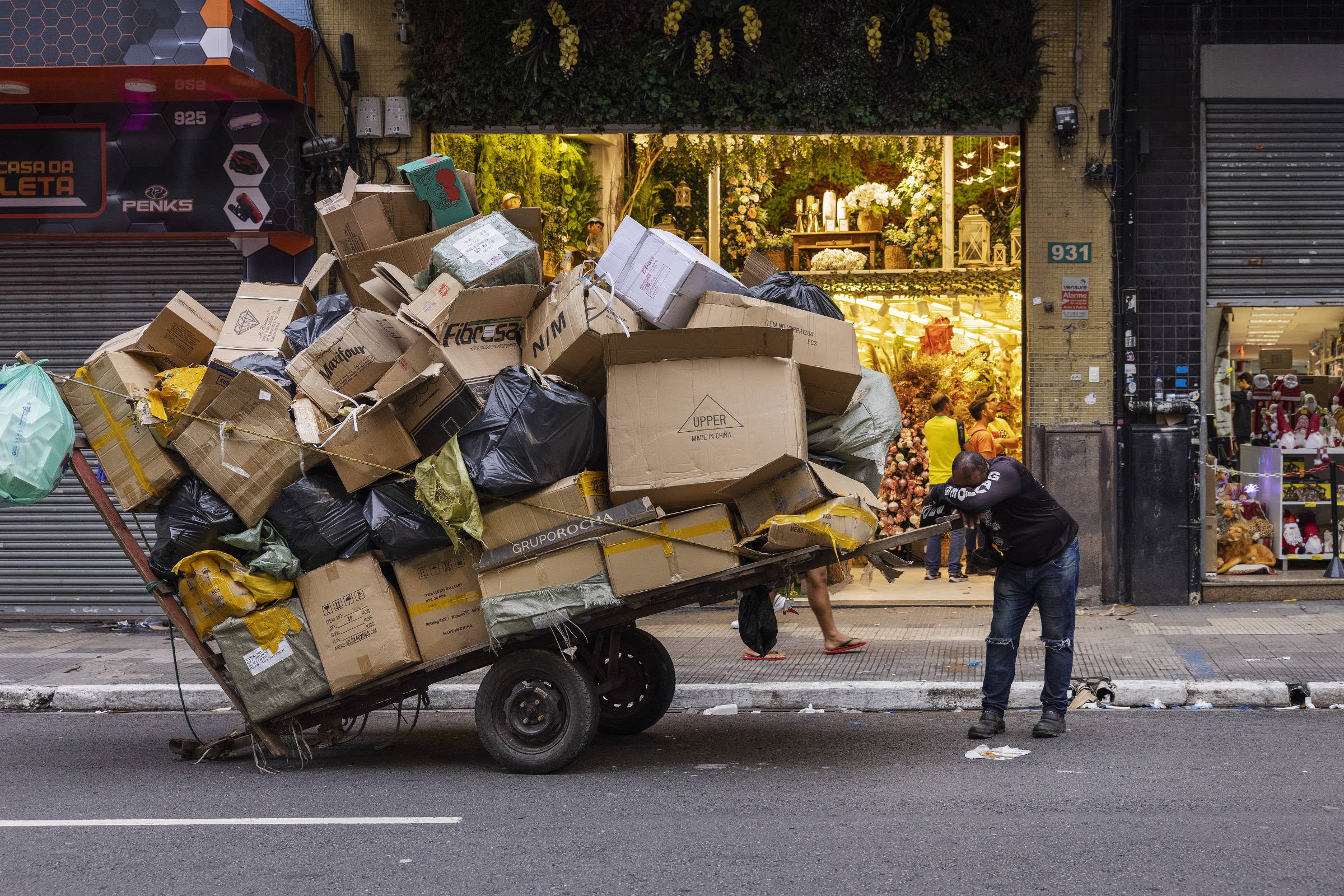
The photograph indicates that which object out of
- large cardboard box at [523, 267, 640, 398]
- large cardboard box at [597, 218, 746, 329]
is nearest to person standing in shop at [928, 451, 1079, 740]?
large cardboard box at [597, 218, 746, 329]

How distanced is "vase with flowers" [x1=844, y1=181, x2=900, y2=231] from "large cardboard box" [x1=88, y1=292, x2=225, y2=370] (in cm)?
729

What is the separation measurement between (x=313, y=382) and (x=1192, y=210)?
8004 millimetres

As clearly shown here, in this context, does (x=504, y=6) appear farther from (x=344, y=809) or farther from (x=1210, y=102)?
(x=344, y=809)

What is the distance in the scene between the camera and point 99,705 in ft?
27.3

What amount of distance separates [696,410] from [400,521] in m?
1.52

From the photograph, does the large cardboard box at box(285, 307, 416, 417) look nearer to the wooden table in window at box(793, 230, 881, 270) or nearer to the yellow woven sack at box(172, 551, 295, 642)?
the yellow woven sack at box(172, 551, 295, 642)

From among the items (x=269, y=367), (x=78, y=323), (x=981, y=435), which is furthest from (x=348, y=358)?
(x=981, y=435)

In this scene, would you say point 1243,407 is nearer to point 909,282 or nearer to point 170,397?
point 909,282

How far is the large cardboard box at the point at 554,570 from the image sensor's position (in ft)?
18.8

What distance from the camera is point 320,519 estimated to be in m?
5.93

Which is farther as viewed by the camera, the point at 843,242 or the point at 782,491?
the point at 843,242

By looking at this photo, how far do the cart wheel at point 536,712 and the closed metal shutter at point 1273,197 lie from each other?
24.8ft

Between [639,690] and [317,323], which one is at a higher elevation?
[317,323]

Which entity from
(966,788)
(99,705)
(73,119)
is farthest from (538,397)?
(73,119)
